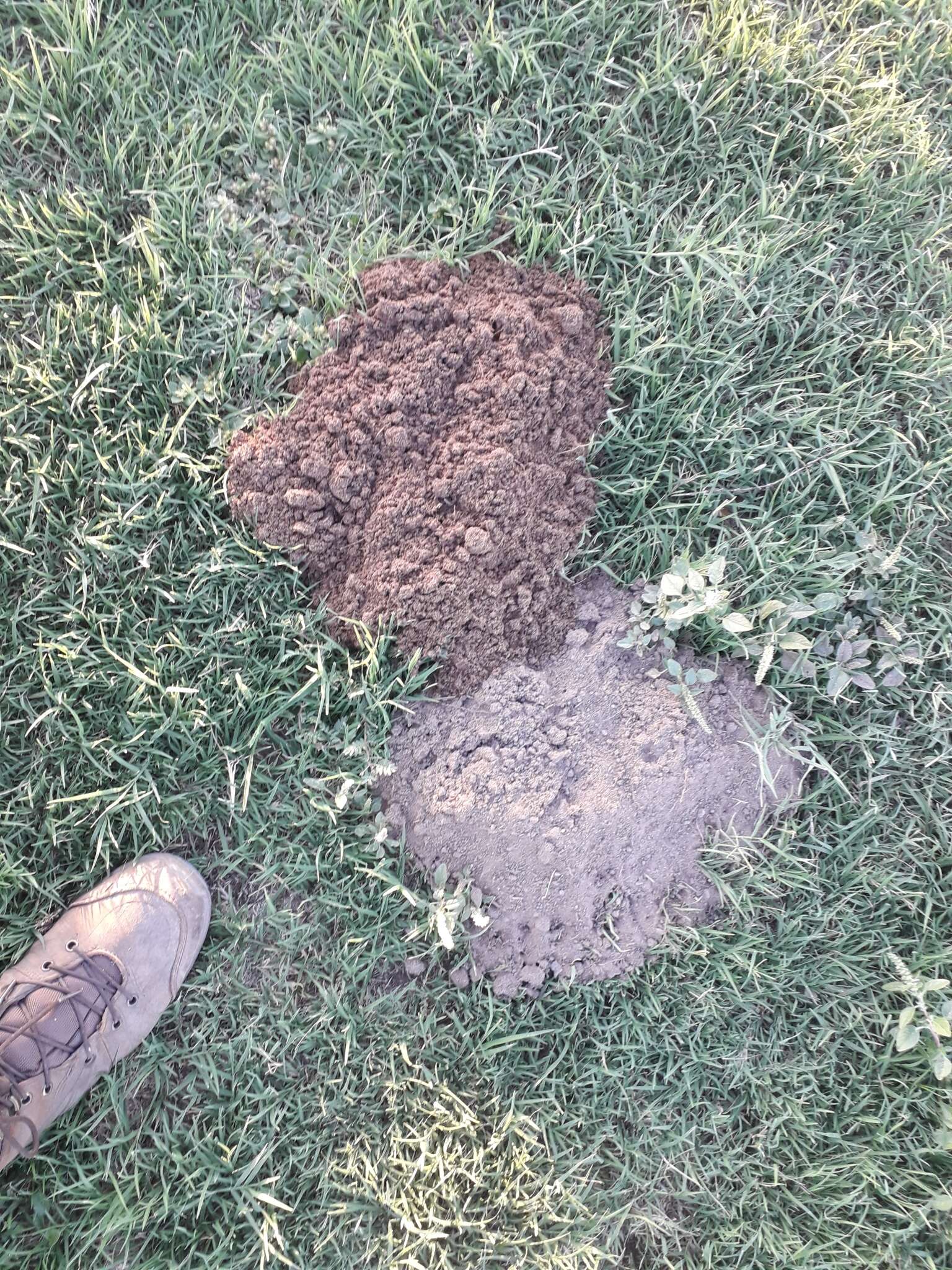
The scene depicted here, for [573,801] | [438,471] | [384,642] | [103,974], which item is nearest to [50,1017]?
[103,974]

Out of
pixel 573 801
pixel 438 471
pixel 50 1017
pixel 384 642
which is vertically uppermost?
pixel 438 471

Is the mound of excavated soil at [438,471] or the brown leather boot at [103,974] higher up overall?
the mound of excavated soil at [438,471]

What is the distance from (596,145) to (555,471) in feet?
2.92

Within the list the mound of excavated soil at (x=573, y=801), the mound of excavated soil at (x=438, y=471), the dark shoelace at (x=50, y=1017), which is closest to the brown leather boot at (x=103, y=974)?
the dark shoelace at (x=50, y=1017)

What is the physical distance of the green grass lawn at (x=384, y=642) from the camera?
1797mm

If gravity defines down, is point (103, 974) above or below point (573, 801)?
below

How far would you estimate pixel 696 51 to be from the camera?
77.5 inches

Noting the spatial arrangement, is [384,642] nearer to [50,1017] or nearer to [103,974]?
[103,974]

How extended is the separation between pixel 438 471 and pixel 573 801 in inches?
34.1

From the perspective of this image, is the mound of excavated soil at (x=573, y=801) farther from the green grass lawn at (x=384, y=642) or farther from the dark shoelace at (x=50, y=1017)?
the dark shoelace at (x=50, y=1017)

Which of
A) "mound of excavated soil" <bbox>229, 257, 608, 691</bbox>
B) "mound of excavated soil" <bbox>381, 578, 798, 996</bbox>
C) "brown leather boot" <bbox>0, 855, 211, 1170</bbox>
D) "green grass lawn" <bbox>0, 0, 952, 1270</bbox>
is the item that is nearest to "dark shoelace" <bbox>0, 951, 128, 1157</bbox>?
"brown leather boot" <bbox>0, 855, 211, 1170</bbox>

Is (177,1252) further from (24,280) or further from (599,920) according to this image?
(24,280)

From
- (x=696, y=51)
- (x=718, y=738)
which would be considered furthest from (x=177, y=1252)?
(x=696, y=51)

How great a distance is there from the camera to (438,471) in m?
1.84
